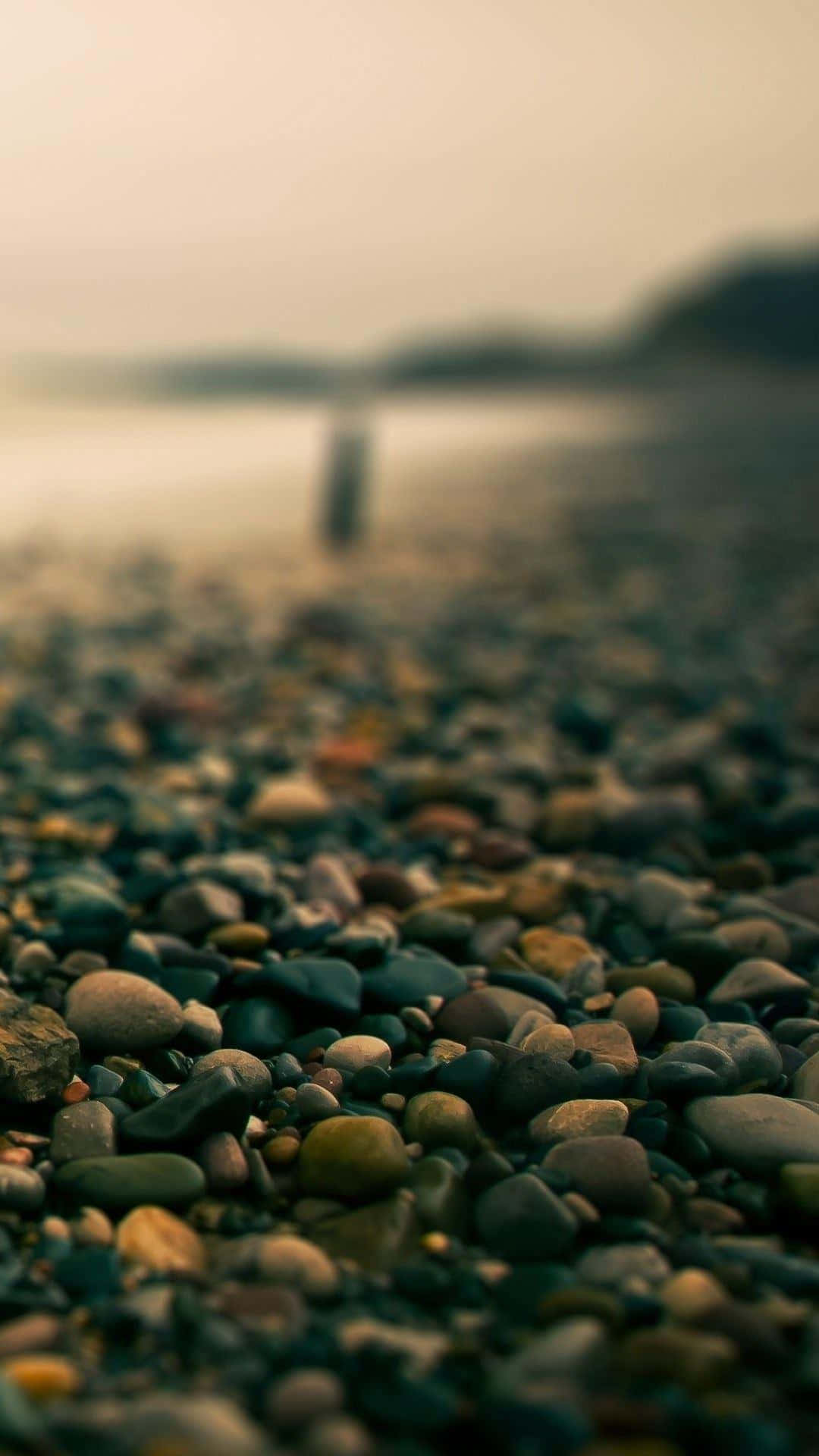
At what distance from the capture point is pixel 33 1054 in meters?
1.89

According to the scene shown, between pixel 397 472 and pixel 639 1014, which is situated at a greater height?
pixel 397 472

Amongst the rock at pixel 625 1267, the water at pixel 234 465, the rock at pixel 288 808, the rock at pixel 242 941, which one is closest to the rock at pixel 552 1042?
the rock at pixel 625 1267

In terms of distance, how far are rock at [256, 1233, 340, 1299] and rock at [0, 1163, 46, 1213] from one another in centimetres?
33

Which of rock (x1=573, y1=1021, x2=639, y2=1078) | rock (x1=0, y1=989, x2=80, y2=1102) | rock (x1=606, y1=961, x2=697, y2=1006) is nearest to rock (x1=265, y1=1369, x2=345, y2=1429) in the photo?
rock (x1=0, y1=989, x2=80, y2=1102)

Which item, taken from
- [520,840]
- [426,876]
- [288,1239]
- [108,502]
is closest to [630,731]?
[520,840]

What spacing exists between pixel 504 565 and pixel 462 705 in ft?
11.5

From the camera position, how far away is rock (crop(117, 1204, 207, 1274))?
153 centimetres

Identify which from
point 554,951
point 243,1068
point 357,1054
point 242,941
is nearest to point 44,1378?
point 243,1068

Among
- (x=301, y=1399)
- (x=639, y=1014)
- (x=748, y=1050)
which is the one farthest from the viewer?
(x=639, y=1014)

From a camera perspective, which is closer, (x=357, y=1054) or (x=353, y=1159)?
(x=353, y=1159)

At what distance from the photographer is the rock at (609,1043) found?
2.01 metres

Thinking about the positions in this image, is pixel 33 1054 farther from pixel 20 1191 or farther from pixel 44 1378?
pixel 44 1378

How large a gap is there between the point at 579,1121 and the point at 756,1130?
26 cm

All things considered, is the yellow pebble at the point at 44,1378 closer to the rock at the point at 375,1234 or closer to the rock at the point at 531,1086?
the rock at the point at 375,1234
